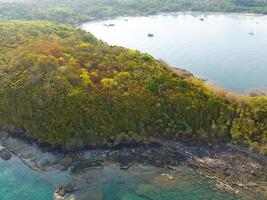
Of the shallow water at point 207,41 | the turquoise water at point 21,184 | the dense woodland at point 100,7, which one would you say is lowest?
the turquoise water at point 21,184

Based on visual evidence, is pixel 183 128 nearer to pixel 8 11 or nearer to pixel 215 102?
pixel 215 102

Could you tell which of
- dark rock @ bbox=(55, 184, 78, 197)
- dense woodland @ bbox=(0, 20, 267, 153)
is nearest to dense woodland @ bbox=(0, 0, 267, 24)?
dense woodland @ bbox=(0, 20, 267, 153)

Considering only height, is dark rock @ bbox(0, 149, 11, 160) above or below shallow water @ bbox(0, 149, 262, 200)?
above

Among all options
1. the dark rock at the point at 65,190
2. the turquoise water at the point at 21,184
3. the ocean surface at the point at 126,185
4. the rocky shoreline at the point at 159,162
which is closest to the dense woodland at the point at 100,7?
the turquoise water at the point at 21,184

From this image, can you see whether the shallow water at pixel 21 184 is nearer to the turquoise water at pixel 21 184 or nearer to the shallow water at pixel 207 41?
the turquoise water at pixel 21 184

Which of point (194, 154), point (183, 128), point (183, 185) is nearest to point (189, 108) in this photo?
point (183, 128)

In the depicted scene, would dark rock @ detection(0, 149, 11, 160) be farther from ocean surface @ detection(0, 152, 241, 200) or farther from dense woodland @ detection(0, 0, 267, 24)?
dense woodland @ detection(0, 0, 267, 24)

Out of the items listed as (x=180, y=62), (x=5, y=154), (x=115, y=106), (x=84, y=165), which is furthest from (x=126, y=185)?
(x=180, y=62)
